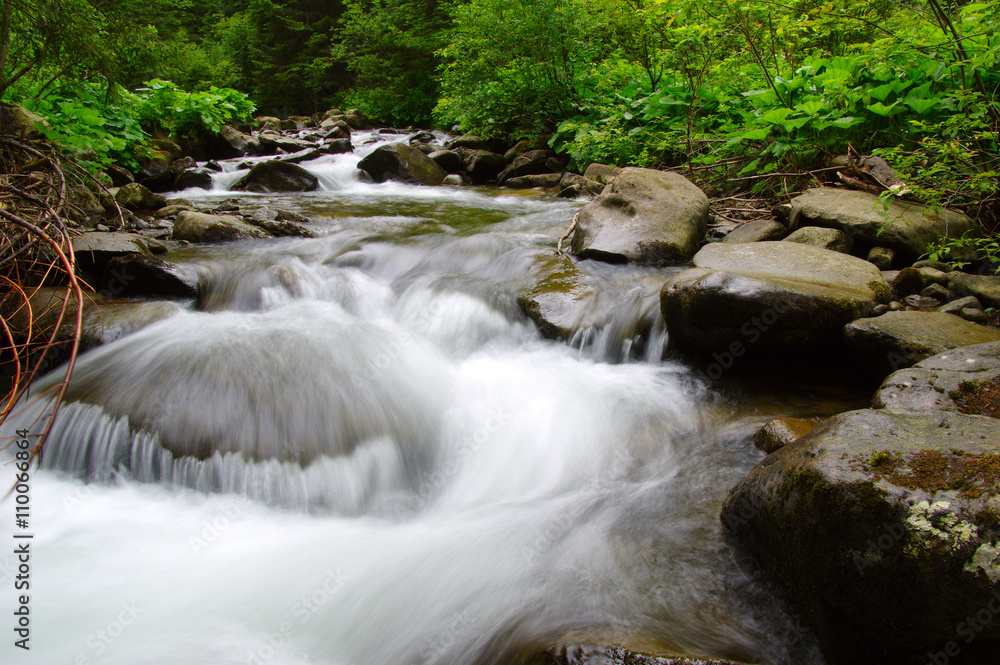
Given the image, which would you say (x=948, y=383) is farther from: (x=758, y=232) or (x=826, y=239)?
(x=758, y=232)

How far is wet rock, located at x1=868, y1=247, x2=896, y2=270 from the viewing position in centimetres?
418

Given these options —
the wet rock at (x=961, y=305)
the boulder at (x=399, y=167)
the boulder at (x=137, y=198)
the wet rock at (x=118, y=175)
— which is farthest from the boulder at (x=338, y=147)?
the wet rock at (x=961, y=305)

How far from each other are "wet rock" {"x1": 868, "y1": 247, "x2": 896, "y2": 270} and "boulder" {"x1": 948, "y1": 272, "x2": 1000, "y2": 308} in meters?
0.57

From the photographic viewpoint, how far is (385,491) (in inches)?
113

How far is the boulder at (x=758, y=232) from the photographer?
199 inches

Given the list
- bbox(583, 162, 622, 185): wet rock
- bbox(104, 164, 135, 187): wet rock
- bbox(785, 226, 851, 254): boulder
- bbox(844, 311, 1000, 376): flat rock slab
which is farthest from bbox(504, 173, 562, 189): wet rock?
bbox(844, 311, 1000, 376): flat rock slab

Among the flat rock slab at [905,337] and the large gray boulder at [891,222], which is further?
the large gray boulder at [891,222]

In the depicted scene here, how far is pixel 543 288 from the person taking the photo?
4551 mm

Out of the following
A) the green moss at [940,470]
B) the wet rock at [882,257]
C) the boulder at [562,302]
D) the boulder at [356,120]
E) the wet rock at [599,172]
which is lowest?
the boulder at [562,302]

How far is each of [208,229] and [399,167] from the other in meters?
6.07

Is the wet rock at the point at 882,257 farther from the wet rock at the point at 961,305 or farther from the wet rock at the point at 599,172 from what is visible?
the wet rock at the point at 599,172

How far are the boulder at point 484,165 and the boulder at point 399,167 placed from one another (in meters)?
0.74

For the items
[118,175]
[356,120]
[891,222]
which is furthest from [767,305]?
[356,120]

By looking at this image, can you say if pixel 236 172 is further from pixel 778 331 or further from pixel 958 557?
pixel 958 557
